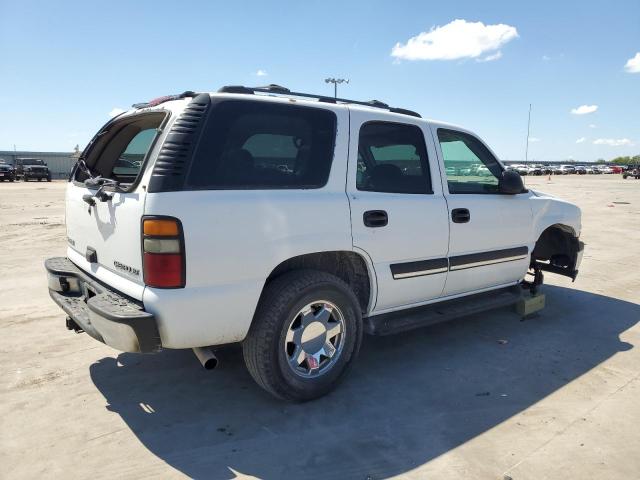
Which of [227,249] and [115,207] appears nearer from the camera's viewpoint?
[227,249]

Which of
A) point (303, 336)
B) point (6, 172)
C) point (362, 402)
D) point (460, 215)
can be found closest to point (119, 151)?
point (303, 336)

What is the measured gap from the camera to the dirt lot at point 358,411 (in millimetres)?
2535

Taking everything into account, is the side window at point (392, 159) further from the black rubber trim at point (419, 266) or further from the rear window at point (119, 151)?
the rear window at point (119, 151)

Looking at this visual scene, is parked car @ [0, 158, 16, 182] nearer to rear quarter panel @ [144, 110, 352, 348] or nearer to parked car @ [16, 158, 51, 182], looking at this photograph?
parked car @ [16, 158, 51, 182]

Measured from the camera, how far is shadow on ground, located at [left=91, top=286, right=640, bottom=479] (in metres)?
2.60

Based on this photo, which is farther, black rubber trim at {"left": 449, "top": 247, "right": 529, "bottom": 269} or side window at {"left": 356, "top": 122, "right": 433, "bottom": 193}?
black rubber trim at {"left": 449, "top": 247, "right": 529, "bottom": 269}

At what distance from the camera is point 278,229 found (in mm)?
2844

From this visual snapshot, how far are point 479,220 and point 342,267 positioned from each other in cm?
137

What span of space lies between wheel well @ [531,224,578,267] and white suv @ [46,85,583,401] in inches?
52.5

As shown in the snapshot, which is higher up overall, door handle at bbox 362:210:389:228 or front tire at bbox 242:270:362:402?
door handle at bbox 362:210:389:228

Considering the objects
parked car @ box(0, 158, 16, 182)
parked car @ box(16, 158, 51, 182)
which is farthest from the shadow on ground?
parked car @ box(16, 158, 51, 182)

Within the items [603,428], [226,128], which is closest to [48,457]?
[226,128]

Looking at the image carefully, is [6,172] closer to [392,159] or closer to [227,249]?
[392,159]

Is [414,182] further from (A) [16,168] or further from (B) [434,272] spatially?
(A) [16,168]
